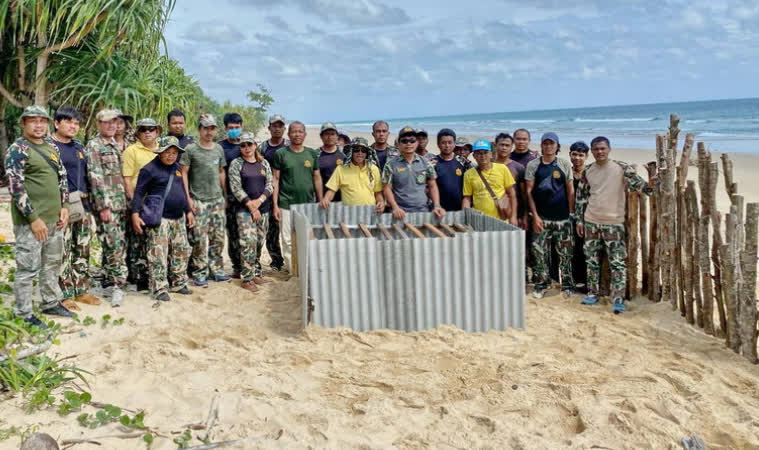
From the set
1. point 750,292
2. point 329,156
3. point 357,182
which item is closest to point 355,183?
point 357,182

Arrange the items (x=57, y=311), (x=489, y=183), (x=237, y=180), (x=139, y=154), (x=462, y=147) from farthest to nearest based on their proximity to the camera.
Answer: (x=462, y=147) < (x=237, y=180) < (x=489, y=183) < (x=139, y=154) < (x=57, y=311)

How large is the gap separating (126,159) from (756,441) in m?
5.01

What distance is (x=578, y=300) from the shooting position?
5625 millimetres

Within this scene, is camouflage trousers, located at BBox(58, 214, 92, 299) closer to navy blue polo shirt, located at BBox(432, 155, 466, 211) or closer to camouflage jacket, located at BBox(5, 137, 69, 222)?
camouflage jacket, located at BBox(5, 137, 69, 222)

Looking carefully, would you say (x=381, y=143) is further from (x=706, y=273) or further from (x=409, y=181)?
(x=706, y=273)

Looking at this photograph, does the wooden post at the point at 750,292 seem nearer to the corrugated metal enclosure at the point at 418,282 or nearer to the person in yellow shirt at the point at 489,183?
the corrugated metal enclosure at the point at 418,282

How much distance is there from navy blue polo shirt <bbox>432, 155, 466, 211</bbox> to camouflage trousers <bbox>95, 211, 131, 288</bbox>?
2971 millimetres

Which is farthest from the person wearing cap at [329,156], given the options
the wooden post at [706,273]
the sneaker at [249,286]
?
the wooden post at [706,273]

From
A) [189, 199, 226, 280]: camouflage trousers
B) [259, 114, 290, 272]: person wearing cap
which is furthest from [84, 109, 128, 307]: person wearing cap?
[259, 114, 290, 272]: person wearing cap

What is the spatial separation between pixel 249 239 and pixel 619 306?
11.5 ft

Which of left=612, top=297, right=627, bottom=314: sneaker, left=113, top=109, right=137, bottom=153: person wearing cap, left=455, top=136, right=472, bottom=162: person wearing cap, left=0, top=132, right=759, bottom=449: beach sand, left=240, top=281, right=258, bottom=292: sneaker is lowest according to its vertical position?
left=0, top=132, right=759, bottom=449: beach sand

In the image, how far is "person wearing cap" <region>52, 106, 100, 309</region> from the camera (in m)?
4.89

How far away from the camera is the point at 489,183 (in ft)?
18.4

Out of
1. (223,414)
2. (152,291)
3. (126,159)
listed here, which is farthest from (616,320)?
(126,159)
